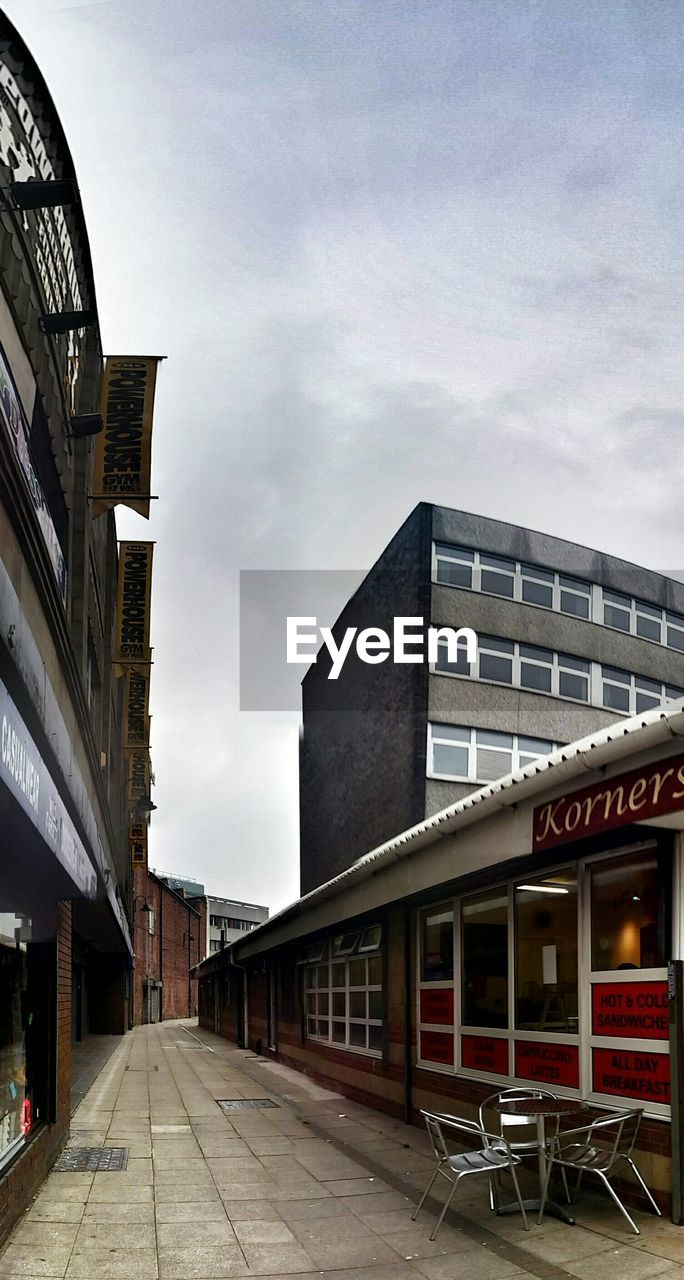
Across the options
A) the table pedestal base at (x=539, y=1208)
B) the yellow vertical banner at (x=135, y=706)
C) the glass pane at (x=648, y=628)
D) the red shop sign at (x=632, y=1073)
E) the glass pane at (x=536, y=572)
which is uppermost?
the glass pane at (x=536, y=572)

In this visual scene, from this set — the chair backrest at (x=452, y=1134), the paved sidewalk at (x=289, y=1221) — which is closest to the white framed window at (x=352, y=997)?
the paved sidewalk at (x=289, y=1221)

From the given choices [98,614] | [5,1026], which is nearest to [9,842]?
[5,1026]

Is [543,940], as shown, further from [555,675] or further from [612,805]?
[555,675]

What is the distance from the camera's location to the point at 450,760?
26.9 m

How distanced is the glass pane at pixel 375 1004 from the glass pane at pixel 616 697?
56.7 feet

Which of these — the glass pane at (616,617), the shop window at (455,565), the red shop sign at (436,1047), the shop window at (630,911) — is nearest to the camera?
the shop window at (630,911)

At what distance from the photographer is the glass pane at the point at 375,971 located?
1416 cm

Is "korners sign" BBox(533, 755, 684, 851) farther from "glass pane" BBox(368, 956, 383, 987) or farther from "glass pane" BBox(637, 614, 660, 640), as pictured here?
"glass pane" BBox(637, 614, 660, 640)

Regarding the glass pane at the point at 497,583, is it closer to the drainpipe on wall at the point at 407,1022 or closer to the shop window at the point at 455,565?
the shop window at the point at 455,565

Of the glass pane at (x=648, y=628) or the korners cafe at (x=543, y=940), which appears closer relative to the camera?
the korners cafe at (x=543, y=940)

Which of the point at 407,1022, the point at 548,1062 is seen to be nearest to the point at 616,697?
the point at 407,1022

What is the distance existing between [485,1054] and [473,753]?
17.4 m

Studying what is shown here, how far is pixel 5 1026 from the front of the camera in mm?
7812

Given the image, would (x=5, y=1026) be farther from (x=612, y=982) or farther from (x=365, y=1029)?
(x=365, y=1029)
